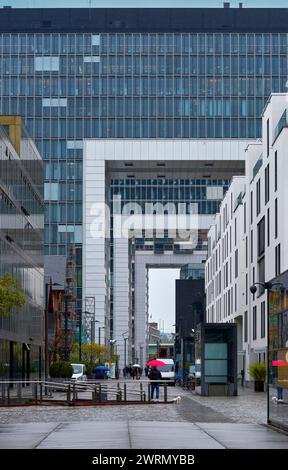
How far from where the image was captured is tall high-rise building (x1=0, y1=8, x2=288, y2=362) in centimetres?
16800

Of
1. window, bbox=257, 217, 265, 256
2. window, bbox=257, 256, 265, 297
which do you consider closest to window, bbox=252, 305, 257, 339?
window, bbox=257, 256, 265, 297

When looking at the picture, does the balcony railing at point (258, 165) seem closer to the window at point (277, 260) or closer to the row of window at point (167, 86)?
the window at point (277, 260)

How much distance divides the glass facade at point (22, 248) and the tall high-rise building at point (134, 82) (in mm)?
75334

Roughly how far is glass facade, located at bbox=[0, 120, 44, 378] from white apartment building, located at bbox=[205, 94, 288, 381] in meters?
17.9

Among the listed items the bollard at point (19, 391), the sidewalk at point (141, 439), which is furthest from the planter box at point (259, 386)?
the sidewalk at point (141, 439)

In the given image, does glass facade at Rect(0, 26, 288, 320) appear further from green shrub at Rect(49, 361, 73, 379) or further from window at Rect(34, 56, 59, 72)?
green shrub at Rect(49, 361, 73, 379)

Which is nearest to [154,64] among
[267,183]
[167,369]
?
[167,369]

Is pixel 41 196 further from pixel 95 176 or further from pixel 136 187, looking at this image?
pixel 136 187

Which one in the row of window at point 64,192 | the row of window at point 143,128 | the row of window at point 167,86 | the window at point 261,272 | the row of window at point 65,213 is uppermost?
the row of window at point 167,86

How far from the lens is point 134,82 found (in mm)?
170500

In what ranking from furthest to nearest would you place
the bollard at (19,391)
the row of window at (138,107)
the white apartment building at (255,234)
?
the row of window at (138,107), the white apartment building at (255,234), the bollard at (19,391)

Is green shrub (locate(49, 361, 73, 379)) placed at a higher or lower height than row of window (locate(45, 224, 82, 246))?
lower

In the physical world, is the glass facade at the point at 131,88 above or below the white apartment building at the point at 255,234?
above

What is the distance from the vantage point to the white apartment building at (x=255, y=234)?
A: 75.6 meters
